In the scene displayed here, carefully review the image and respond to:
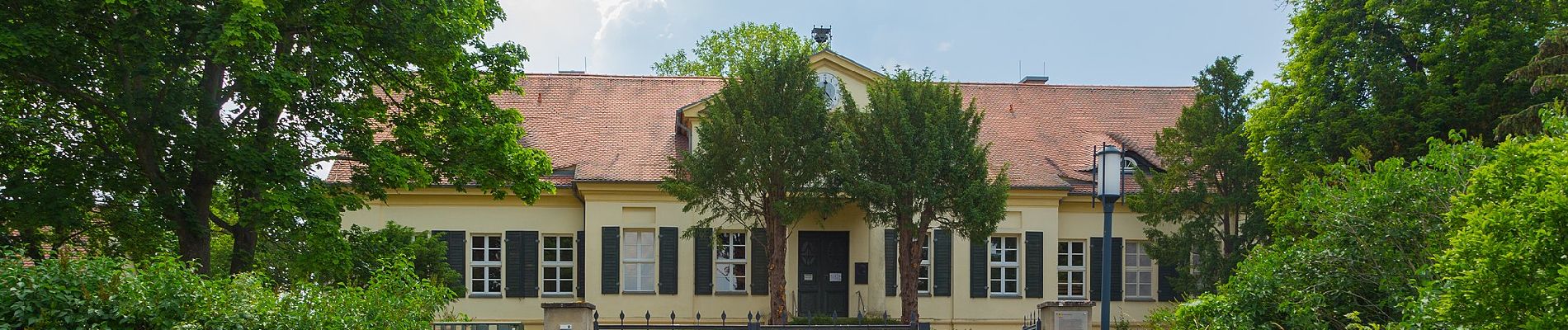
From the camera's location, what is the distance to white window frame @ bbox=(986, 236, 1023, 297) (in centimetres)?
2641

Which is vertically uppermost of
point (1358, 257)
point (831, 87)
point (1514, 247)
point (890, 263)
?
point (831, 87)

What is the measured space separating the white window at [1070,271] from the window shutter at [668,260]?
771cm

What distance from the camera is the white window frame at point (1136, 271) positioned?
27.1 m

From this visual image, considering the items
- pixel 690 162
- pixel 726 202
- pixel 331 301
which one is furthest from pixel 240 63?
pixel 726 202

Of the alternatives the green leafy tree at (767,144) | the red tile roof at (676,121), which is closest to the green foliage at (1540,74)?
the red tile roof at (676,121)

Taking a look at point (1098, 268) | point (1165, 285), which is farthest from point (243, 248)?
point (1165, 285)

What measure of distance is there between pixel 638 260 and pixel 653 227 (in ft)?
2.37

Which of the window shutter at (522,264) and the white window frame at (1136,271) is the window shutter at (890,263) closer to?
the white window frame at (1136,271)

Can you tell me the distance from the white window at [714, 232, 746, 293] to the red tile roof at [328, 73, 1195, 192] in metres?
1.91

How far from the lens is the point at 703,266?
25.6 metres

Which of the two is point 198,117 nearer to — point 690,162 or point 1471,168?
point 690,162

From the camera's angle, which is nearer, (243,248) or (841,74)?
(243,248)

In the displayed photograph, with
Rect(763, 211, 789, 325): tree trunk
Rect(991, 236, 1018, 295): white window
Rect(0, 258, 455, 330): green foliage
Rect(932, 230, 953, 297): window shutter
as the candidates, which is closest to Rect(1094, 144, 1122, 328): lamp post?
Rect(0, 258, 455, 330): green foliage

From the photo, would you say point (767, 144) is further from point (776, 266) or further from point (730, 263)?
point (730, 263)
